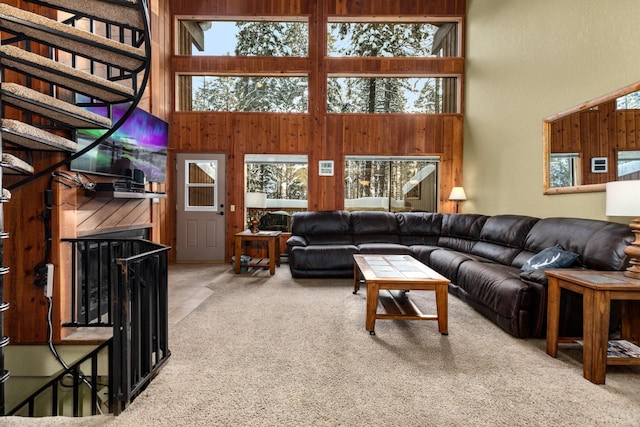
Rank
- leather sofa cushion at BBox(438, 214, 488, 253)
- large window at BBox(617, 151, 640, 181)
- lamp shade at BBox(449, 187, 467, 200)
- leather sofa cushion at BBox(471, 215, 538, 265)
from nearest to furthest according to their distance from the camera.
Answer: large window at BBox(617, 151, 640, 181) < leather sofa cushion at BBox(471, 215, 538, 265) < leather sofa cushion at BBox(438, 214, 488, 253) < lamp shade at BBox(449, 187, 467, 200)

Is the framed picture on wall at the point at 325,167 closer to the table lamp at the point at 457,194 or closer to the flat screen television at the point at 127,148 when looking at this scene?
the table lamp at the point at 457,194

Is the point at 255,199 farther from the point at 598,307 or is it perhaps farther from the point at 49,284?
the point at 598,307

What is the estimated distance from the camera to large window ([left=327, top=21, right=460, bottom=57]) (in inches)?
222

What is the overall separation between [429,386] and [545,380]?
Result: 2.31 feet

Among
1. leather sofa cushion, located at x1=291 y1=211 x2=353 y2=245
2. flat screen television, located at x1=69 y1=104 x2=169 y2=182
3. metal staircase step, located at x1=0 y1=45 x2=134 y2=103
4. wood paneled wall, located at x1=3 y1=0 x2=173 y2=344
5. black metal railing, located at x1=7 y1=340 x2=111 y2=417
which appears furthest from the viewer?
leather sofa cushion, located at x1=291 y1=211 x2=353 y2=245

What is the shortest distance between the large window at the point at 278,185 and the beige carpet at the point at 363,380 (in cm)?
320

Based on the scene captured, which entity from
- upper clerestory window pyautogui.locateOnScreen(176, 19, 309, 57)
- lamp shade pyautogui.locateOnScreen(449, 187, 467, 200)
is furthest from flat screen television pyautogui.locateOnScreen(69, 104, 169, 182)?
lamp shade pyautogui.locateOnScreen(449, 187, 467, 200)

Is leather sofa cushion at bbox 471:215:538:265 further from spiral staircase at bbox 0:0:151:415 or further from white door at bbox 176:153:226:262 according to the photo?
white door at bbox 176:153:226:262

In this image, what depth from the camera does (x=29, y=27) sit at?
5.10 feet

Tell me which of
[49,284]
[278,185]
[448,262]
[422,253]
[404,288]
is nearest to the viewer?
[49,284]

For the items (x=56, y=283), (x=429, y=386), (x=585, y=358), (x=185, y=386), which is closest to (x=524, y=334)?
(x=585, y=358)

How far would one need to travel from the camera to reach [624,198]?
76.0 inches

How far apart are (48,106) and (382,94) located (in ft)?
16.5

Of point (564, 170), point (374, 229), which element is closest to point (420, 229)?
point (374, 229)
